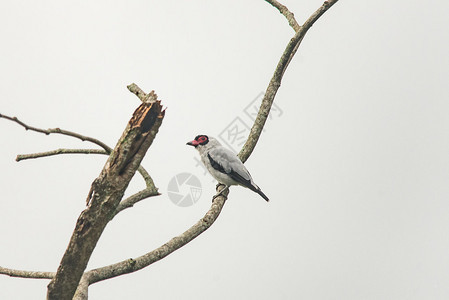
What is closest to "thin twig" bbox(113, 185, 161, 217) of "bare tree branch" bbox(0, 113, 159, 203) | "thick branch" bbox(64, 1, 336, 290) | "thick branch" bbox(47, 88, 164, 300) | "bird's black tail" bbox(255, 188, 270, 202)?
"bare tree branch" bbox(0, 113, 159, 203)

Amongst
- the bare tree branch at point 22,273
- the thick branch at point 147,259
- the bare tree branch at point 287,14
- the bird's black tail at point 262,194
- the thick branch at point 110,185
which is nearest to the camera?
the thick branch at point 110,185

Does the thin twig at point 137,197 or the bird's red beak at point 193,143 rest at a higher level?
the bird's red beak at point 193,143

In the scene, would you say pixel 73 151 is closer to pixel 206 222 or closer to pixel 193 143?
pixel 206 222

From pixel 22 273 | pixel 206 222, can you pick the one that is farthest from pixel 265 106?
pixel 22 273

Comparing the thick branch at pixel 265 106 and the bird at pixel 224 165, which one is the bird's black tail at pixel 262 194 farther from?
the thick branch at pixel 265 106

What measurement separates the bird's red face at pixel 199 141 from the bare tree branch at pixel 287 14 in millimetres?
2419

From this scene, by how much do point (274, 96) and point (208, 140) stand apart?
4.85 feet

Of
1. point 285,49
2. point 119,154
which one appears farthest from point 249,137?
point 119,154

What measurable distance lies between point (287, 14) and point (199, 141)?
2.69 m

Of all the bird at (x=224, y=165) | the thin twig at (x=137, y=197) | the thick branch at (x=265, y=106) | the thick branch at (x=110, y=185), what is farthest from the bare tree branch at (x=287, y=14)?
the thick branch at (x=110, y=185)

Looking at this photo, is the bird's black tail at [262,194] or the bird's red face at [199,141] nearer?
the bird's black tail at [262,194]

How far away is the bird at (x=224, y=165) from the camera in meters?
7.73

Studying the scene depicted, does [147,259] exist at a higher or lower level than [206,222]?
lower

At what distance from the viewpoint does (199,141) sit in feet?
28.2
